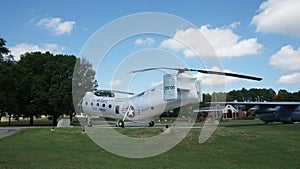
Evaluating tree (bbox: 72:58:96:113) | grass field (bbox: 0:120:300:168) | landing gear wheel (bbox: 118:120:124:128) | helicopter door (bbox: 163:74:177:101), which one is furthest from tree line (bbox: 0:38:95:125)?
grass field (bbox: 0:120:300:168)

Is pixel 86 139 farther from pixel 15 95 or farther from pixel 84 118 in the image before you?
pixel 15 95

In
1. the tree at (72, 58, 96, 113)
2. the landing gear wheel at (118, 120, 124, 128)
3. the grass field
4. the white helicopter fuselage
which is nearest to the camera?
the grass field

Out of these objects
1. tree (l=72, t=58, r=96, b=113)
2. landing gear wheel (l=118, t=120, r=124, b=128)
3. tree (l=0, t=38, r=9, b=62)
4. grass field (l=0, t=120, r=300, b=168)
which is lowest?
grass field (l=0, t=120, r=300, b=168)

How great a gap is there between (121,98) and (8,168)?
737 inches

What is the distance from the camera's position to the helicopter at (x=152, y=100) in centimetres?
1936

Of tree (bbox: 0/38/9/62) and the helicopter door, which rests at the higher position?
tree (bbox: 0/38/9/62)

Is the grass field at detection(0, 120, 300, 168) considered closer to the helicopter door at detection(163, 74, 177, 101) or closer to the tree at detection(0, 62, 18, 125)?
the helicopter door at detection(163, 74, 177, 101)

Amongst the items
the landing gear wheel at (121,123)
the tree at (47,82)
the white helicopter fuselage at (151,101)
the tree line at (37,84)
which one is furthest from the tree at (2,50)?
the landing gear wheel at (121,123)

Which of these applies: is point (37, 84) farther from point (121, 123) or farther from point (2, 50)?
point (121, 123)

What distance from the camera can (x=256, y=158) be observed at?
545 inches

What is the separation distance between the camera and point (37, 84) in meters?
47.2

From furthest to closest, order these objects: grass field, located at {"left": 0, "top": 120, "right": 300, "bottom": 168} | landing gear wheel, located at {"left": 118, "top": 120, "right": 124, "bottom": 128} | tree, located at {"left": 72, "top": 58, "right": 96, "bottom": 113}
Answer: tree, located at {"left": 72, "top": 58, "right": 96, "bottom": 113} → landing gear wheel, located at {"left": 118, "top": 120, "right": 124, "bottom": 128} → grass field, located at {"left": 0, "top": 120, "right": 300, "bottom": 168}

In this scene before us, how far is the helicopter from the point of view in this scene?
19.4 m

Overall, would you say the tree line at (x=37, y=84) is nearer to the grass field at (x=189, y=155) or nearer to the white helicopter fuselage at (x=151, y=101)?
Answer: the white helicopter fuselage at (x=151, y=101)
